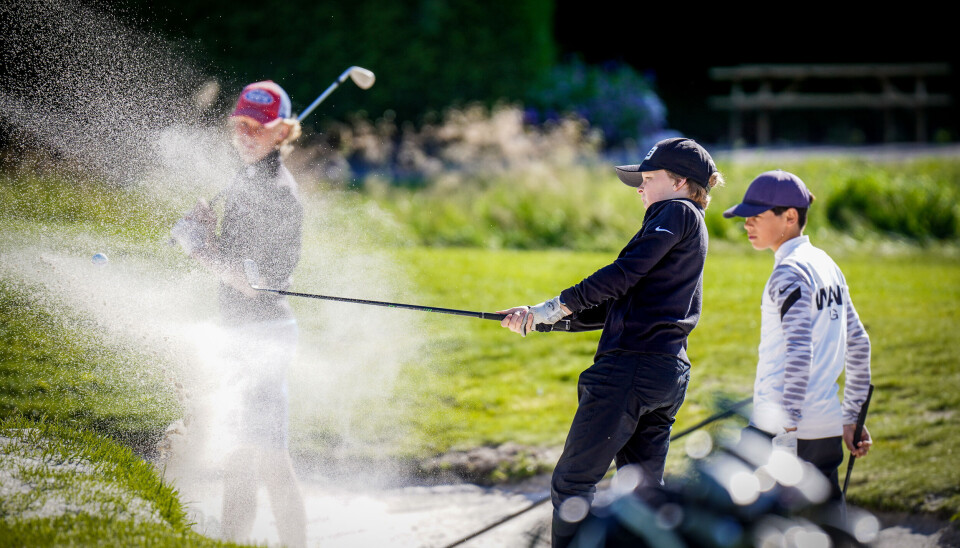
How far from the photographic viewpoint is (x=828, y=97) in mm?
17000

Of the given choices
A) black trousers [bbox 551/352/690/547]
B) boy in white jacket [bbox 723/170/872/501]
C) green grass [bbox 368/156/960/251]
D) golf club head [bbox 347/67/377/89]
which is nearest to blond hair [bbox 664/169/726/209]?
boy in white jacket [bbox 723/170/872/501]

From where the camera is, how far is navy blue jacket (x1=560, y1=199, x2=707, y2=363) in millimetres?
3348

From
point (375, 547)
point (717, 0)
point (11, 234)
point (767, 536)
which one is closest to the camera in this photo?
point (767, 536)

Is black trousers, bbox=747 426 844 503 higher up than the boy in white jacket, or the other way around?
the boy in white jacket

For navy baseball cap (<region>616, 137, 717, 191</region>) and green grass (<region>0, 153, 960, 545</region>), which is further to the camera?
green grass (<region>0, 153, 960, 545</region>)

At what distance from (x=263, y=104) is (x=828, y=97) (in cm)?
1555

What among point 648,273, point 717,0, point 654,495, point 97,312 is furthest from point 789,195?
point 717,0

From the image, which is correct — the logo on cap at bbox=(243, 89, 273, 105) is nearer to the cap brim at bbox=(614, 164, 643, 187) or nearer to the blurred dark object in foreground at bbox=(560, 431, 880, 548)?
the cap brim at bbox=(614, 164, 643, 187)

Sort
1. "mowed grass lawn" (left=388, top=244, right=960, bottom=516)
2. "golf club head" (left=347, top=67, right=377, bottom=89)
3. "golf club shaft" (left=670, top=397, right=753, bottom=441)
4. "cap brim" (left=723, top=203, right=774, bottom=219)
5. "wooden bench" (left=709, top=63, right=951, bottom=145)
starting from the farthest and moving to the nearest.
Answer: "wooden bench" (left=709, top=63, right=951, bottom=145)
"mowed grass lawn" (left=388, top=244, right=960, bottom=516)
"golf club head" (left=347, top=67, right=377, bottom=89)
"golf club shaft" (left=670, top=397, right=753, bottom=441)
"cap brim" (left=723, top=203, right=774, bottom=219)

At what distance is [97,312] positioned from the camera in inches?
185

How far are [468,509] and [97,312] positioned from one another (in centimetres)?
231

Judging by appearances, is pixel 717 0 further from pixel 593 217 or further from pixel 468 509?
pixel 468 509

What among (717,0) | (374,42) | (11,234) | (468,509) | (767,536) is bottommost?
(468,509)

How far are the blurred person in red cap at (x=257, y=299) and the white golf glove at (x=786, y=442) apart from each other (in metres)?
2.08
